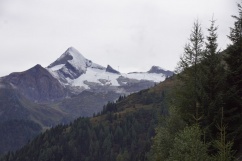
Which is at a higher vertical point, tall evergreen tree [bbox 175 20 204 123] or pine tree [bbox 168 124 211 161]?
tall evergreen tree [bbox 175 20 204 123]

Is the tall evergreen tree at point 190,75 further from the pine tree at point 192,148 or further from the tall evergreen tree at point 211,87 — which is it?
the pine tree at point 192,148

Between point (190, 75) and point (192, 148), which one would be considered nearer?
point (192, 148)

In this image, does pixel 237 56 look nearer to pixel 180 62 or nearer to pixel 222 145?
pixel 180 62

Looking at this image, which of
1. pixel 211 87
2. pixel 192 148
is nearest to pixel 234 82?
pixel 211 87

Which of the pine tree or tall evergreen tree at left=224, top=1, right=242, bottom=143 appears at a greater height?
tall evergreen tree at left=224, top=1, right=242, bottom=143

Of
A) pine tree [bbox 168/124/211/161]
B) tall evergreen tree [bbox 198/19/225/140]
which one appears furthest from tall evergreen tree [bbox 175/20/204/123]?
pine tree [bbox 168/124/211/161]

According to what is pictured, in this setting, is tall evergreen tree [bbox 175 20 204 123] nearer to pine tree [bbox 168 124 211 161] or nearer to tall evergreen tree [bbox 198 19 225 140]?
tall evergreen tree [bbox 198 19 225 140]

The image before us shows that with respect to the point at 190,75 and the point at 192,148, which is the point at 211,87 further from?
the point at 192,148

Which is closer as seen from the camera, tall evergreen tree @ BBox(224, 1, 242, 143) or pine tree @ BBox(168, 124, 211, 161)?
pine tree @ BBox(168, 124, 211, 161)

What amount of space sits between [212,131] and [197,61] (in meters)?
9.99

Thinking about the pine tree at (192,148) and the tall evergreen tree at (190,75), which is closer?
the pine tree at (192,148)

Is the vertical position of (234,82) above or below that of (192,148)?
above

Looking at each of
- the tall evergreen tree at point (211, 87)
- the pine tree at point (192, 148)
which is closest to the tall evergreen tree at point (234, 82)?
the tall evergreen tree at point (211, 87)

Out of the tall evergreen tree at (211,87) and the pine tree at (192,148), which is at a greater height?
the tall evergreen tree at (211,87)
